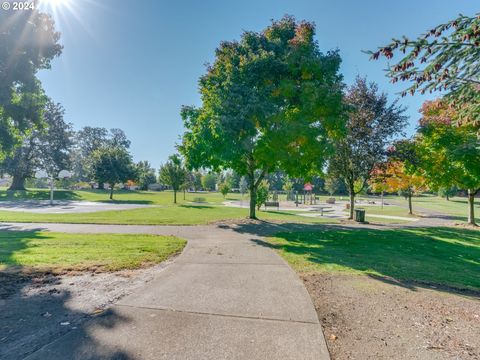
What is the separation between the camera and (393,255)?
8406mm

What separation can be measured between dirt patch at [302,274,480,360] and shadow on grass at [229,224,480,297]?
87 cm

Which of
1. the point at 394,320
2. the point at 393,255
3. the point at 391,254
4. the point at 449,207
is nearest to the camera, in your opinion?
the point at 394,320

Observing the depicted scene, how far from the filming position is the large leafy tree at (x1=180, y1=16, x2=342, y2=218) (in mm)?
12195

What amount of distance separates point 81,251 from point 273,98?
34.3 ft

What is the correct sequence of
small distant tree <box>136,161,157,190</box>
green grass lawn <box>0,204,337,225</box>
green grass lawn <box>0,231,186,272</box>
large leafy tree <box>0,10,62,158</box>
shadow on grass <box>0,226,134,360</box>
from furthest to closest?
small distant tree <box>136,161,157,190</box> < green grass lawn <box>0,204,337,225</box> < large leafy tree <box>0,10,62,158</box> < green grass lawn <box>0,231,186,272</box> < shadow on grass <box>0,226,134,360</box>

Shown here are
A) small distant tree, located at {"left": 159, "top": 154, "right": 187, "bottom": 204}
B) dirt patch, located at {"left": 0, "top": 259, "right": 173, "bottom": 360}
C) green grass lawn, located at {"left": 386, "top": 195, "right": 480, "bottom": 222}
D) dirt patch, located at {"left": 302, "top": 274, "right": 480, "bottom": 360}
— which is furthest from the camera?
small distant tree, located at {"left": 159, "top": 154, "right": 187, "bottom": 204}

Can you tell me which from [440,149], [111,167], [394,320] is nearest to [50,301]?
[394,320]

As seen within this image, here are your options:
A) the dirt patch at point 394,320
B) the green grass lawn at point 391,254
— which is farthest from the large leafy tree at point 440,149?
the dirt patch at point 394,320

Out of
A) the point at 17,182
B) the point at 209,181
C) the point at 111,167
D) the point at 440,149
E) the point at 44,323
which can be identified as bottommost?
the point at 44,323

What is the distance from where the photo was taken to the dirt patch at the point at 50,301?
3.22 meters

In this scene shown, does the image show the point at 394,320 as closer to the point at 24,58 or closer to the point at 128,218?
the point at 128,218

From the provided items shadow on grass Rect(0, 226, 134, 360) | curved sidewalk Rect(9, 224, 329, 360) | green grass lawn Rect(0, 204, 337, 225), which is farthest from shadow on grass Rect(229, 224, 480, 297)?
shadow on grass Rect(0, 226, 134, 360)

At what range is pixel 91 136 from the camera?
10088 centimetres

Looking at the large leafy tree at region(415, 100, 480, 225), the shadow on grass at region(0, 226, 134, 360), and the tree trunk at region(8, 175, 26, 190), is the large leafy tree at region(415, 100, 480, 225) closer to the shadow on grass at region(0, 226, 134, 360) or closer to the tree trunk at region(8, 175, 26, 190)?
the shadow on grass at region(0, 226, 134, 360)
